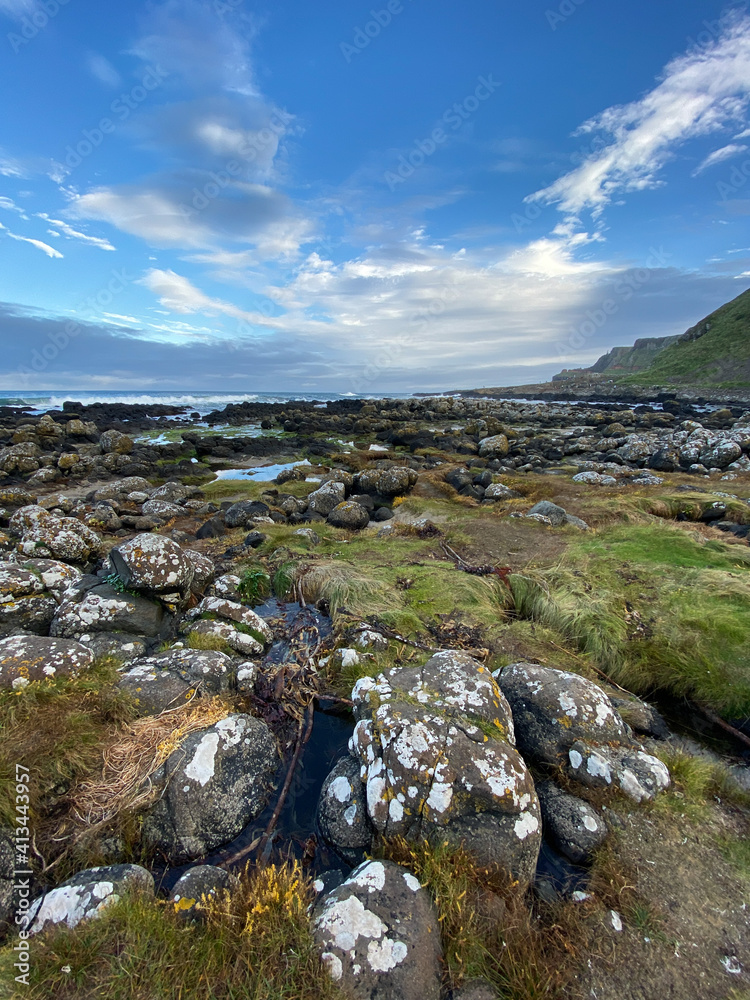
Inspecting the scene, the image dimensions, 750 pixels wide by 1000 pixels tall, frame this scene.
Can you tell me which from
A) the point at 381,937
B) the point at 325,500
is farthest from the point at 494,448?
the point at 381,937

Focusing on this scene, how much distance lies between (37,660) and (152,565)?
2.56 meters

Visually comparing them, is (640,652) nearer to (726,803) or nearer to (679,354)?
(726,803)

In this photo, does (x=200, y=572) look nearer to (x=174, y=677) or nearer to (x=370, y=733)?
(x=174, y=677)

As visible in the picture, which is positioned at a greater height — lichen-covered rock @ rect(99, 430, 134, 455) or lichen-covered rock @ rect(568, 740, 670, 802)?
lichen-covered rock @ rect(99, 430, 134, 455)

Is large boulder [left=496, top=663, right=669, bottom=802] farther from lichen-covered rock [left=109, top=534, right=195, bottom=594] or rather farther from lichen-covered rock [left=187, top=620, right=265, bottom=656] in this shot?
lichen-covered rock [left=109, top=534, right=195, bottom=594]

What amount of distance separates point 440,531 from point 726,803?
8527 mm

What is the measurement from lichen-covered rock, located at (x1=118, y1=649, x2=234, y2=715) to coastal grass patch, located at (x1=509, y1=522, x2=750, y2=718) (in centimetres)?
549

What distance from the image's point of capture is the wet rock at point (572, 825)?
3.55m

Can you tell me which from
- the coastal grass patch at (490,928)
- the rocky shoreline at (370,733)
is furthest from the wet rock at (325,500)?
the coastal grass patch at (490,928)

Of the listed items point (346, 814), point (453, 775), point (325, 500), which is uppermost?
point (453, 775)

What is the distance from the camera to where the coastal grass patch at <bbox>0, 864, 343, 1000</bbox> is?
2428 mm

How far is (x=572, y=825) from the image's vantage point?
364 cm

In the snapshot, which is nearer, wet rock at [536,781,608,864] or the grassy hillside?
wet rock at [536,781,608,864]

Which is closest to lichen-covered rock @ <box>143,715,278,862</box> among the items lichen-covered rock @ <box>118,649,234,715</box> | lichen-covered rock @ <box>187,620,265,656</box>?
lichen-covered rock @ <box>118,649,234,715</box>
